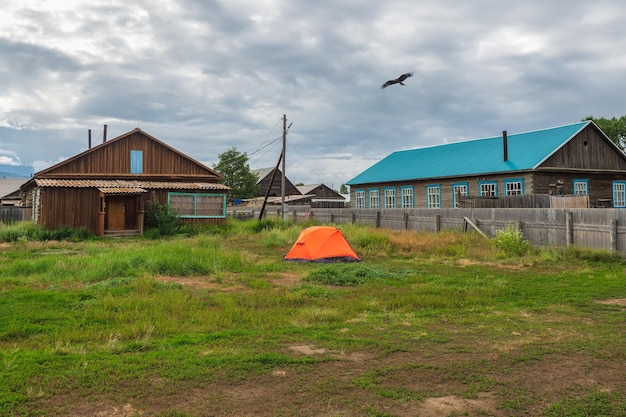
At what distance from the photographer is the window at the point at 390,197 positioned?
36219mm

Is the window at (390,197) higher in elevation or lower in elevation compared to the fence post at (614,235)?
higher

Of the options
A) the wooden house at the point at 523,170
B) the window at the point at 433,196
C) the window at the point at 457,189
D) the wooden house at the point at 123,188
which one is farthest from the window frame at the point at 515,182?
the wooden house at the point at 123,188

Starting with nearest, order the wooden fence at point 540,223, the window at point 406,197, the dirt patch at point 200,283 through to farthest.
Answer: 1. the dirt patch at point 200,283
2. the wooden fence at point 540,223
3. the window at point 406,197

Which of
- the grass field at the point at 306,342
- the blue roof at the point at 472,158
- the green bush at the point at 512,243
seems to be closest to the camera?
the grass field at the point at 306,342

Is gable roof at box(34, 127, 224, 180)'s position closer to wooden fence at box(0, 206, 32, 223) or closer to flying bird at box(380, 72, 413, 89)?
wooden fence at box(0, 206, 32, 223)

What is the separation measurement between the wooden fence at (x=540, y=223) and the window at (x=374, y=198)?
1269 cm

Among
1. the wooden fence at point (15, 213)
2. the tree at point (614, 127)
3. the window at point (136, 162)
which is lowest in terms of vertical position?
the wooden fence at point (15, 213)

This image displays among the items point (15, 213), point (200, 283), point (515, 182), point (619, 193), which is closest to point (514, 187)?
point (515, 182)

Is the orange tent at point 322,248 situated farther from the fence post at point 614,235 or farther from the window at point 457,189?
the window at point 457,189

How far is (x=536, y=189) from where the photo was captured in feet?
88.2

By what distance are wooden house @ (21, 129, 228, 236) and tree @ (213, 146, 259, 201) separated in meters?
30.3

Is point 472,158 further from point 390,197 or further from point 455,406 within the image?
point 455,406

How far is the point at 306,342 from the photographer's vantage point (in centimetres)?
596

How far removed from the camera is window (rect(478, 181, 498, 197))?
94.3 ft
